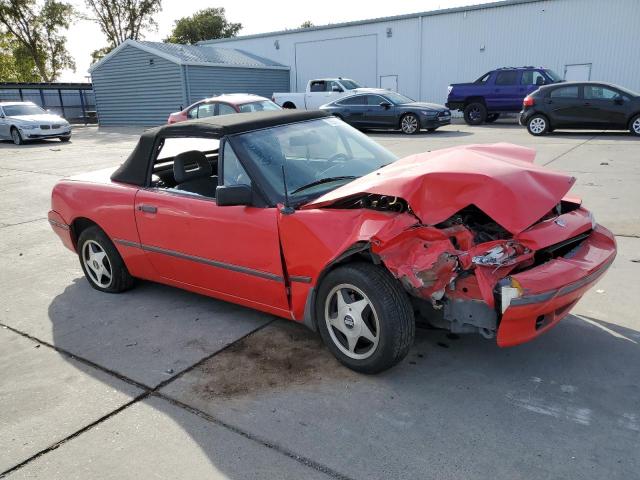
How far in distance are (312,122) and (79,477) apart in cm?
293

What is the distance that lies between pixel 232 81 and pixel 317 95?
8.17 meters

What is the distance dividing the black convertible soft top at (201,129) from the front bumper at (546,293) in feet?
7.05

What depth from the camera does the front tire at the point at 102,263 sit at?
4.61m

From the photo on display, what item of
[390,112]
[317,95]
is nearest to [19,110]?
[317,95]

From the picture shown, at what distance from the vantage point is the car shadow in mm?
2668

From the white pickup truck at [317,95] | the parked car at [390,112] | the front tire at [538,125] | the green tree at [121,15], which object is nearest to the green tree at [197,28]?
the green tree at [121,15]

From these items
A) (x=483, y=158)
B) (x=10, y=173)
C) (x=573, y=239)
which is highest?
(x=483, y=158)

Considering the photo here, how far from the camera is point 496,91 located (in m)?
19.1

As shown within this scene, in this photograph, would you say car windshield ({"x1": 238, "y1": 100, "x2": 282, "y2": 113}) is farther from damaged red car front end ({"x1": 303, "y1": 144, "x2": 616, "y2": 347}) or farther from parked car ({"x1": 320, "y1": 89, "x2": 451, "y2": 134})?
damaged red car front end ({"x1": 303, "y1": 144, "x2": 616, "y2": 347})

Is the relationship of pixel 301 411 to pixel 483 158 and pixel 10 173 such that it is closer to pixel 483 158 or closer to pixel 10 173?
pixel 483 158

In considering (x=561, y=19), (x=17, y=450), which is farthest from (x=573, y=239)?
(x=561, y=19)

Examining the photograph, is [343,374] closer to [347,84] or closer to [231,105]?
[231,105]

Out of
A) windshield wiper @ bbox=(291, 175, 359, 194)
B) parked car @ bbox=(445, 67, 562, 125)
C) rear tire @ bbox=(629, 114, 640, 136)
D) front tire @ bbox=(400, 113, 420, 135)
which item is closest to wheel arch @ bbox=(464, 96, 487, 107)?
parked car @ bbox=(445, 67, 562, 125)

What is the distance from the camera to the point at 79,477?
248 cm
